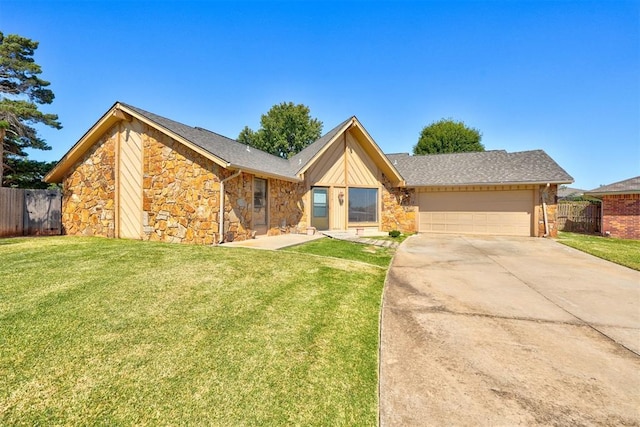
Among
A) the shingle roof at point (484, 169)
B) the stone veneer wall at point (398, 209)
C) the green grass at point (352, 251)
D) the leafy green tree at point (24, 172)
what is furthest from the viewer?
the leafy green tree at point (24, 172)

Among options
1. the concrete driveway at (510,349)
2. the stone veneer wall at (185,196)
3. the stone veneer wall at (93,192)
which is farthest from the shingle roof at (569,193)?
the stone veneer wall at (93,192)

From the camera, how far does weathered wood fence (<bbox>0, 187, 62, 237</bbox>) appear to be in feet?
34.7

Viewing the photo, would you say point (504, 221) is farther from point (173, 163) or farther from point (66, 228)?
point (66, 228)

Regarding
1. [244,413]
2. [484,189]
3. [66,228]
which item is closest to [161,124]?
[66,228]

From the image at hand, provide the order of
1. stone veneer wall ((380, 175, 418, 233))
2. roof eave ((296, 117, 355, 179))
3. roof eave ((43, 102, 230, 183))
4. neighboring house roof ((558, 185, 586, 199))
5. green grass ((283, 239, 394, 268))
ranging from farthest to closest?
neighboring house roof ((558, 185, 586, 199)) < stone veneer wall ((380, 175, 418, 233)) < roof eave ((296, 117, 355, 179)) < roof eave ((43, 102, 230, 183)) < green grass ((283, 239, 394, 268))

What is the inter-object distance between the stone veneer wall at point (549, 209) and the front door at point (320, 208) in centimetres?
1082

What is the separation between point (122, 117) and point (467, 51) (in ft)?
46.7

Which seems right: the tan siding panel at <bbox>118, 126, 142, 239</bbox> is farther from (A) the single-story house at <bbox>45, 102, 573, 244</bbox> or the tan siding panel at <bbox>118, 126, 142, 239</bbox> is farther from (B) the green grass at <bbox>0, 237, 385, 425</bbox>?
(B) the green grass at <bbox>0, 237, 385, 425</bbox>

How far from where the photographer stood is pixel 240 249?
8.04 meters

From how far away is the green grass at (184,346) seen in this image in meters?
2.11

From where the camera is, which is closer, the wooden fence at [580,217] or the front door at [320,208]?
the front door at [320,208]

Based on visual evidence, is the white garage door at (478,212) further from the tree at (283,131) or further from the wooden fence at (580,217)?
the tree at (283,131)

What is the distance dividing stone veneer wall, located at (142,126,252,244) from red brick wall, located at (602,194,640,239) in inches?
762

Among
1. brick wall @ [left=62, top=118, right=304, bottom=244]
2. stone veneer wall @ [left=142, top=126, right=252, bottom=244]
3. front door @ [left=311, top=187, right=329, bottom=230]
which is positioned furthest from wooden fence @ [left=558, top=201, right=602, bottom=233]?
stone veneer wall @ [left=142, top=126, right=252, bottom=244]
